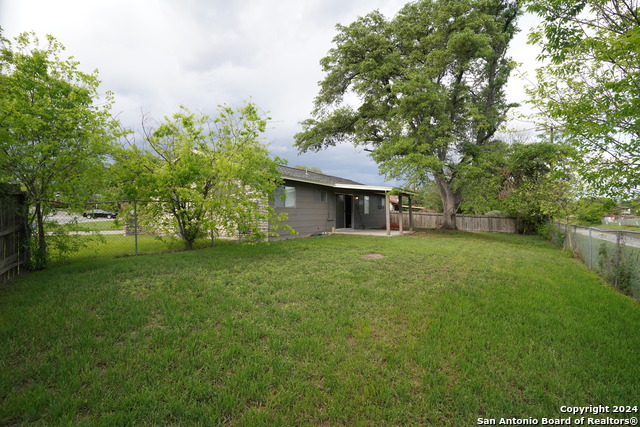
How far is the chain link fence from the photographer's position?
6.29 m

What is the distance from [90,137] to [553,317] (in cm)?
909

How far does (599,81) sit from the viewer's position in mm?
5344

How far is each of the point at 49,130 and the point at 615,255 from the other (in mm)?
12080

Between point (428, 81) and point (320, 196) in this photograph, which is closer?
point (428, 81)

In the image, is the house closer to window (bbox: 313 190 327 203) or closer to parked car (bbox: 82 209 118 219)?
window (bbox: 313 190 327 203)

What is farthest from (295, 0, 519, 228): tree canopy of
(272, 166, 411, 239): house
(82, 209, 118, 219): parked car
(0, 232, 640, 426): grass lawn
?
(82, 209, 118, 219): parked car

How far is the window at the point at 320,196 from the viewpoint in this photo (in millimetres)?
13609

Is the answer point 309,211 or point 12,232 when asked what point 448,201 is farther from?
point 12,232

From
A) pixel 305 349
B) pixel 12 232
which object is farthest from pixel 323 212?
pixel 305 349

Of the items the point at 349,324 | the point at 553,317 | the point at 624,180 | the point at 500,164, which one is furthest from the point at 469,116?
the point at 349,324

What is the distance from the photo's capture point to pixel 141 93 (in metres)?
9.76

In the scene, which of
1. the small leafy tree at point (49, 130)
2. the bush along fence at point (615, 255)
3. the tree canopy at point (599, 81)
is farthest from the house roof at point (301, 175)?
the bush along fence at point (615, 255)

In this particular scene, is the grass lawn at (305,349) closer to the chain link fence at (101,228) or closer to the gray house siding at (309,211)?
the chain link fence at (101,228)

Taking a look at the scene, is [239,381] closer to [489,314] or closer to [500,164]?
[489,314]
